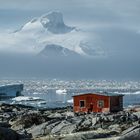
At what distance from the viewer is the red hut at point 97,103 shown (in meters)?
49.1

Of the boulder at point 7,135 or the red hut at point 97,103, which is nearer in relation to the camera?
the boulder at point 7,135

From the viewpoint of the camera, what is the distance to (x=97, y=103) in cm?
4941

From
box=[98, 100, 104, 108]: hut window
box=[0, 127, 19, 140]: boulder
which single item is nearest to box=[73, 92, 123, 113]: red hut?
box=[98, 100, 104, 108]: hut window

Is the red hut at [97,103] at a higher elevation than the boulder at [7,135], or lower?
higher

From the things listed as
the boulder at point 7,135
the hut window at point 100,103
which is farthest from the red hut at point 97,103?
the boulder at point 7,135

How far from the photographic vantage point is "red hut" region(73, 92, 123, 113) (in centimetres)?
4912

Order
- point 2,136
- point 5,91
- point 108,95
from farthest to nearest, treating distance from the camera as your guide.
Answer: point 5,91 → point 108,95 → point 2,136

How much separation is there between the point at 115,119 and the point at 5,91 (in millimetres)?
73147

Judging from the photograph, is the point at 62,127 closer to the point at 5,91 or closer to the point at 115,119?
the point at 115,119

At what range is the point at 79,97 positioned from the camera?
165 ft

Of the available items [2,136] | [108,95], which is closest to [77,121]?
[2,136]

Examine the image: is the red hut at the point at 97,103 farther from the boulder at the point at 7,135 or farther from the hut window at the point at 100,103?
the boulder at the point at 7,135

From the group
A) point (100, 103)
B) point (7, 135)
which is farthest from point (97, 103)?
point (7, 135)

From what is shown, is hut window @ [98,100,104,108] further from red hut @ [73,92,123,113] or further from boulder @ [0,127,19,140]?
boulder @ [0,127,19,140]
